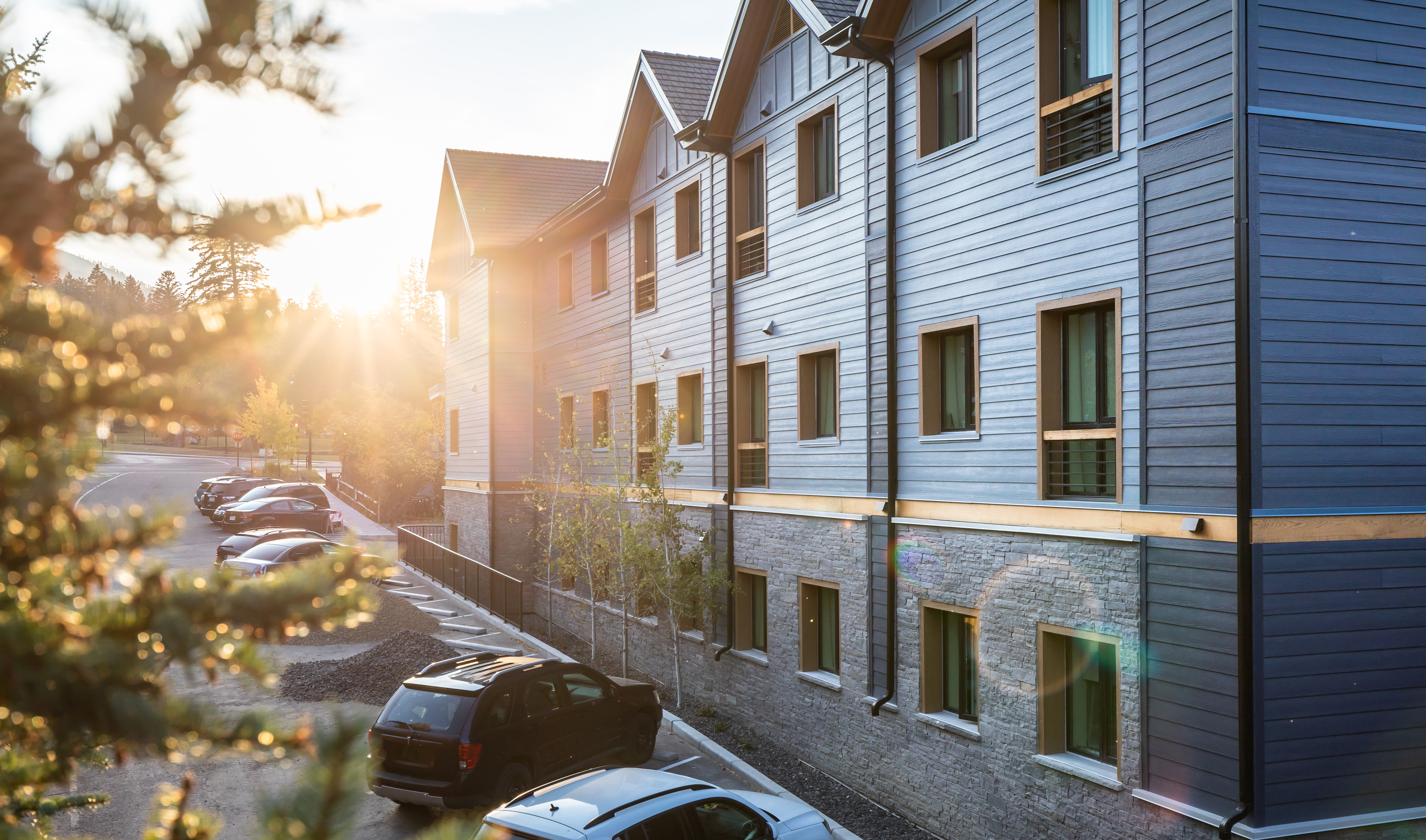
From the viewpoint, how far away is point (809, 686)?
15.2 metres

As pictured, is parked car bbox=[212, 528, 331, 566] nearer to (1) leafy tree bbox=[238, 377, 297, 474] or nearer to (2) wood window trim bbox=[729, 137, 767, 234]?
(2) wood window trim bbox=[729, 137, 767, 234]

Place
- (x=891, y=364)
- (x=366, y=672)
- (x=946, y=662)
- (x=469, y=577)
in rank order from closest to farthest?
1. (x=946, y=662)
2. (x=891, y=364)
3. (x=366, y=672)
4. (x=469, y=577)

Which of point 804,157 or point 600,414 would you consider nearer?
point 804,157

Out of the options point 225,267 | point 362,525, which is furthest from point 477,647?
point 362,525

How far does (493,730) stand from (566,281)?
16.5 meters

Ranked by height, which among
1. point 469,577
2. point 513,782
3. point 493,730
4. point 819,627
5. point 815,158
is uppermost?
point 815,158

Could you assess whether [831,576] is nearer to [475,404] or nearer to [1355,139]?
[1355,139]

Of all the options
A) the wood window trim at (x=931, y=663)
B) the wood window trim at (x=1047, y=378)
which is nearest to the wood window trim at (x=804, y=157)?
the wood window trim at (x=1047, y=378)

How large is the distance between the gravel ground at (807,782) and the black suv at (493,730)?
208cm

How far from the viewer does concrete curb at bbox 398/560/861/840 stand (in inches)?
477

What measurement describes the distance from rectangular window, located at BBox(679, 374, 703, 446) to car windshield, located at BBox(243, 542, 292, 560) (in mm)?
14268

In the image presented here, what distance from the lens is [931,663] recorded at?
42.1 ft

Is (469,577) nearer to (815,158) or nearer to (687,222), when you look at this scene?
(687,222)

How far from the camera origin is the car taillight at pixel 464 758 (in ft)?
39.5
